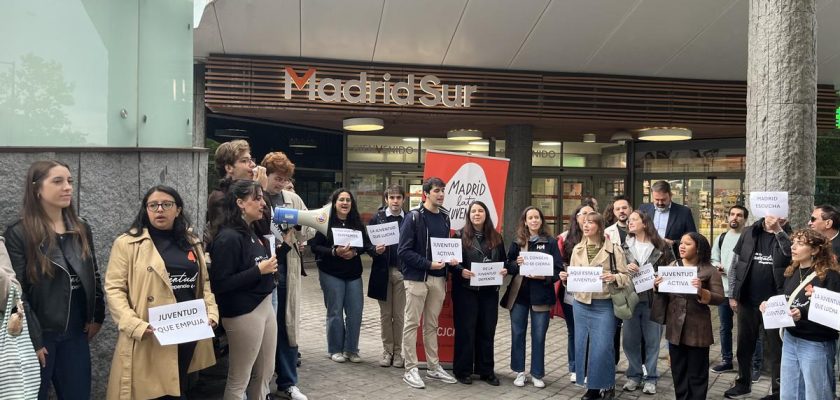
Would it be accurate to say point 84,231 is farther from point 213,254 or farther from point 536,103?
point 536,103

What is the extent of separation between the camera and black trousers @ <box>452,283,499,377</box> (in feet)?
19.0

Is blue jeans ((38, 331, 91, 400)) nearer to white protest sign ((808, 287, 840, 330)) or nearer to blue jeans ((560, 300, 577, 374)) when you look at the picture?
blue jeans ((560, 300, 577, 374))

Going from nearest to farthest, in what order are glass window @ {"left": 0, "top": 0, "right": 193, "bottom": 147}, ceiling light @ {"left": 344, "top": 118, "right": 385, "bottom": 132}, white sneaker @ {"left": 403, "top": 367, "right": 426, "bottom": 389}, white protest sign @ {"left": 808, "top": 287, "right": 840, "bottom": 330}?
white protest sign @ {"left": 808, "top": 287, "right": 840, "bottom": 330}, glass window @ {"left": 0, "top": 0, "right": 193, "bottom": 147}, white sneaker @ {"left": 403, "top": 367, "right": 426, "bottom": 389}, ceiling light @ {"left": 344, "top": 118, "right": 385, "bottom": 132}

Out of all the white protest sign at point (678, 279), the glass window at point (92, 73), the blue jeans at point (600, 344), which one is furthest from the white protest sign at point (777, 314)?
the glass window at point (92, 73)

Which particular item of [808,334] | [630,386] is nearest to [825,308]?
[808,334]

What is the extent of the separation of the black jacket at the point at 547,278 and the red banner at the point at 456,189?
610 millimetres

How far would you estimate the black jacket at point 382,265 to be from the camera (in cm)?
624

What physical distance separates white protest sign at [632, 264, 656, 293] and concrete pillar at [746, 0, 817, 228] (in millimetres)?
2014

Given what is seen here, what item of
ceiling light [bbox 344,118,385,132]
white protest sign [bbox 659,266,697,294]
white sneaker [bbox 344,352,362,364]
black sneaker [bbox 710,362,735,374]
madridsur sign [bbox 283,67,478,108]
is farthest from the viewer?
ceiling light [bbox 344,118,385,132]

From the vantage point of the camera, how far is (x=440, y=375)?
582 centimetres

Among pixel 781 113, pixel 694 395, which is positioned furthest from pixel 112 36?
pixel 781 113

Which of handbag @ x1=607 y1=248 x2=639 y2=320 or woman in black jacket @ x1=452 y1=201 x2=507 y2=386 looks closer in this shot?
handbag @ x1=607 y1=248 x2=639 y2=320

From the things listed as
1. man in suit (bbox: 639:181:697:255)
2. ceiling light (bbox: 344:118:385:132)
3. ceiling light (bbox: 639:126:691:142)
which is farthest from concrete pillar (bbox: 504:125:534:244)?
man in suit (bbox: 639:181:697:255)

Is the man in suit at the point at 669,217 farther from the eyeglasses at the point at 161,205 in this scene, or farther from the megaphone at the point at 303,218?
the eyeglasses at the point at 161,205
